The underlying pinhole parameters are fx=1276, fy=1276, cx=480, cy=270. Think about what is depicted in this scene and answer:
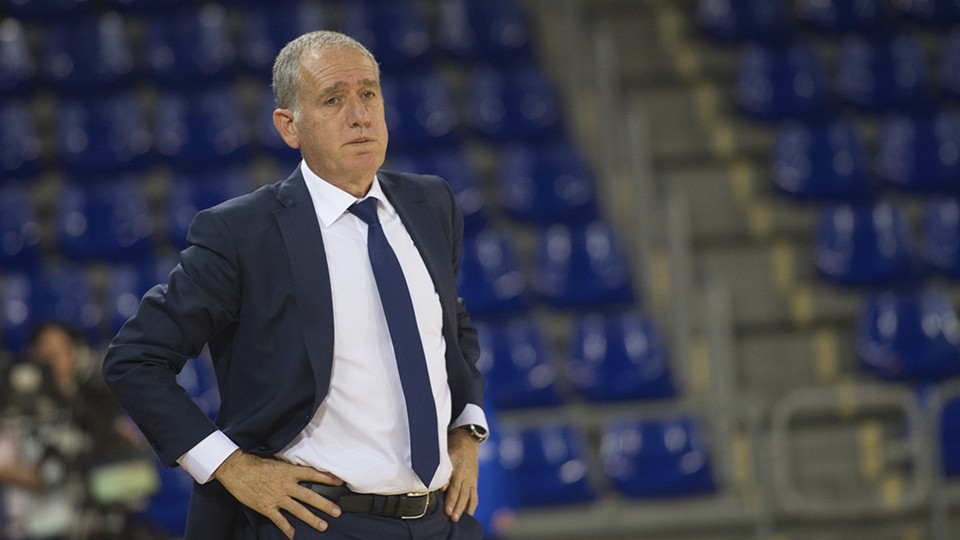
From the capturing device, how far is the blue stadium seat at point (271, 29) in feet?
25.3

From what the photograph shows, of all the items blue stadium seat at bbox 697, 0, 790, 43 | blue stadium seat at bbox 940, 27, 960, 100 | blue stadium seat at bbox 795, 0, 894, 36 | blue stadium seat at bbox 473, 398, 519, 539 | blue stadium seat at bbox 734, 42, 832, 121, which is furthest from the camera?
blue stadium seat at bbox 795, 0, 894, 36

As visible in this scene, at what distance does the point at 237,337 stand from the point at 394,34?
587 cm

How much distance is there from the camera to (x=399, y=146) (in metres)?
7.22

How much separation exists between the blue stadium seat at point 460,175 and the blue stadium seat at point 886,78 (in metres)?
2.35

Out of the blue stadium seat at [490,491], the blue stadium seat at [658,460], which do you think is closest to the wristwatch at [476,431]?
the blue stadium seat at [490,491]

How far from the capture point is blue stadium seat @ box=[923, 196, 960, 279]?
261 inches

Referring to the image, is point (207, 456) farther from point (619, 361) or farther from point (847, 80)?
point (847, 80)

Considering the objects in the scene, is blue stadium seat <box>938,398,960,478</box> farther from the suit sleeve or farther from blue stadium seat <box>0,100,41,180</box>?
blue stadium seat <box>0,100,41,180</box>

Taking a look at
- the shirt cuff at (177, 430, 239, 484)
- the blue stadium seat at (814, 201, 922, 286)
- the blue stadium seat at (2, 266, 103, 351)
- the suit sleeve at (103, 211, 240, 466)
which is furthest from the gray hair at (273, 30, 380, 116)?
the blue stadium seat at (814, 201, 922, 286)

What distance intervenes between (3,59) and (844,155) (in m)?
4.96

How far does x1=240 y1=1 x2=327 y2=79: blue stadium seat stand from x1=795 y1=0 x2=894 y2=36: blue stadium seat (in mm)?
3045

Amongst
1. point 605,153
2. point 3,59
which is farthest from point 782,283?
point 3,59

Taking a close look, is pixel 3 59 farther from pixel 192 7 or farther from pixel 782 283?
pixel 782 283

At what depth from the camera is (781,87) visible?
7.36 metres
